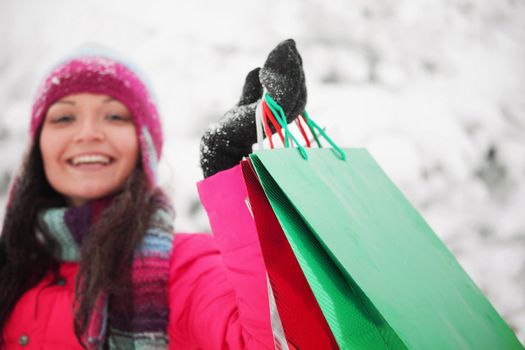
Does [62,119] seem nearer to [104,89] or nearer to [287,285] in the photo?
[104,89]

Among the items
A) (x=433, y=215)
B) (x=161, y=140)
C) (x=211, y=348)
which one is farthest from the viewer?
(x=433, y=215)

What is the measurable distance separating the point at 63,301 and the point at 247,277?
0.62m

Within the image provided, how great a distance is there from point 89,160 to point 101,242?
24cm

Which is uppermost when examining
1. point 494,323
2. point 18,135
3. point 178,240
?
point 18,135

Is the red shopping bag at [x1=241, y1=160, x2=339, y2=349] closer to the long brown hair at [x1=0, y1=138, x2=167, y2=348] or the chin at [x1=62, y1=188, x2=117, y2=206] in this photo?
the long brown hair at [x1=0, y1=138, x2=167, y2=348]

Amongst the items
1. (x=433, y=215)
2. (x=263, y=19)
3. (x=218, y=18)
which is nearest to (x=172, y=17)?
(x=218, y=18)

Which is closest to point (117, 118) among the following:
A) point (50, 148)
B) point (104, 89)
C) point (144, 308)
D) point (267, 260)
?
point (104, 89)

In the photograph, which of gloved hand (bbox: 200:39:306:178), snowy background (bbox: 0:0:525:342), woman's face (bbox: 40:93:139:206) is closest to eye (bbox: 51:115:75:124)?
woman's face (bbox: 40:93:139:206)

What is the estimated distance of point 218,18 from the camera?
1652 millimetres

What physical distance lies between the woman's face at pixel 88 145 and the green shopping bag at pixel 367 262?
25.6 inches

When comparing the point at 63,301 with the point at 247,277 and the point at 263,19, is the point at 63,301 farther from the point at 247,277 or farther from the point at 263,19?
the point at 263,19

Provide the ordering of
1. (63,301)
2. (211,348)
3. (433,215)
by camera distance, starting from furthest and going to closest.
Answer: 1. (433,215)
2. (63,301)
3. (211,348)

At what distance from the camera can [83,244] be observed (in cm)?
86

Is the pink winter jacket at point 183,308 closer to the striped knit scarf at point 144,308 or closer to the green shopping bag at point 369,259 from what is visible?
the striped knit scarf at point 144,308
